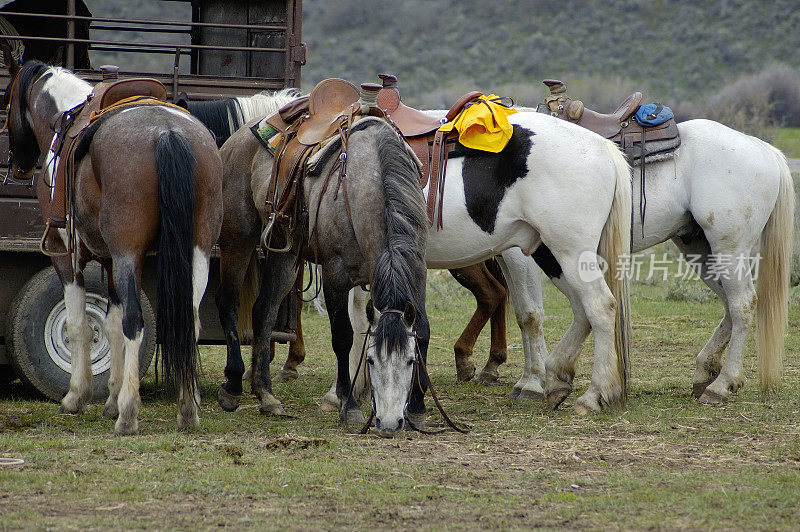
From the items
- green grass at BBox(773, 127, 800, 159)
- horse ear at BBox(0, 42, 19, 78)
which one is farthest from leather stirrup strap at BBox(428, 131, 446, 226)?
green grass at BBox(773, 127, 800, 159)

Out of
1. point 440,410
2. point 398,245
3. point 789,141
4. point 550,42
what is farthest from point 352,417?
point 550,42

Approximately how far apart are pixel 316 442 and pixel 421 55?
38.1 meters

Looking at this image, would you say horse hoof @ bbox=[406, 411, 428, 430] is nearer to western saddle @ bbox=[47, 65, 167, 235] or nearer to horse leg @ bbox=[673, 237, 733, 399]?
western saddle @ bbox=[47, 65, 167, 235]

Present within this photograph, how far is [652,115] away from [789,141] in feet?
74.8

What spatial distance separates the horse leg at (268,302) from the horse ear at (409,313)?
5.33 ft

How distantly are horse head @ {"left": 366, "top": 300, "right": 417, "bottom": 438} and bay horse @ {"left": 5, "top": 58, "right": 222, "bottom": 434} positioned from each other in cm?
111

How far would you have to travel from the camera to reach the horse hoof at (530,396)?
665 centimetres

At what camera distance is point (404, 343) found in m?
4.60

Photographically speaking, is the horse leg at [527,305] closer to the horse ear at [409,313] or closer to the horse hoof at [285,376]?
the horse hoof at [285,376]

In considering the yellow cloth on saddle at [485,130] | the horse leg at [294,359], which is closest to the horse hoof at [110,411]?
the horse leg at [294,359]

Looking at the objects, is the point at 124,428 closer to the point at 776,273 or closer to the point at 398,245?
the point at 398,245

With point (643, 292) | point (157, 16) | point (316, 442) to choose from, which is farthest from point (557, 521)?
point (157, 16)

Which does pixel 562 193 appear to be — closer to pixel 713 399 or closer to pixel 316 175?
pixel 316 175

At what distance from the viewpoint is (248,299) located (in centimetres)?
671
